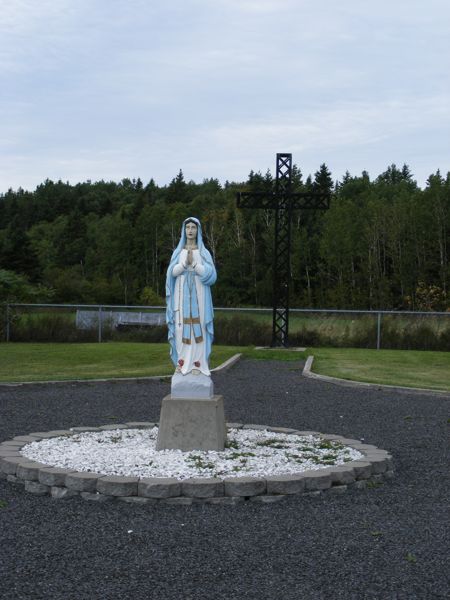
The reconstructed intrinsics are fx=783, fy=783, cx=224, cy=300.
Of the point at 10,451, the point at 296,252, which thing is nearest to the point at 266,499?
the point at 10,451

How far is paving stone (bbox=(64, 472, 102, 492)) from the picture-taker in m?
7.07

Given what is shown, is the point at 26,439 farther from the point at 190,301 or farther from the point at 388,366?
the point at 388,366

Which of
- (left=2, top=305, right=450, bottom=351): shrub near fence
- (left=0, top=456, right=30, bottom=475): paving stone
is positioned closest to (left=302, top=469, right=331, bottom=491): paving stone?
(left=0, top=456, right=30, bottom=475): paving stone

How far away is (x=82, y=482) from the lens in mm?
7086

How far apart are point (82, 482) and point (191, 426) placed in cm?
184

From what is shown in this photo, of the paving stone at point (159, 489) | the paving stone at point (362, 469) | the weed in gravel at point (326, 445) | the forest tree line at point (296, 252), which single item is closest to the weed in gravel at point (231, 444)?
the weed in gravel at point (326, 445)

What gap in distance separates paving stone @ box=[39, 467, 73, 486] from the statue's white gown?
6.98 feet

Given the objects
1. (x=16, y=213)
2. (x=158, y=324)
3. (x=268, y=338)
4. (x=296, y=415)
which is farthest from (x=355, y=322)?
(x=16, y=213)

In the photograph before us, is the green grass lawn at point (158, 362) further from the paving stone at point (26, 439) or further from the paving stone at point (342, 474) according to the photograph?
the paving stone at point (342, 474)

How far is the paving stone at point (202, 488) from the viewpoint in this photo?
6902 millimetres

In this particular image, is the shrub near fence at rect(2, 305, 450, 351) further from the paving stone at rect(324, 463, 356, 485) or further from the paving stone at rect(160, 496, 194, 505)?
the paving stone at rect(160, 496, 194, 505)

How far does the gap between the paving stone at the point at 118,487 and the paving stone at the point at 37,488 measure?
58cm

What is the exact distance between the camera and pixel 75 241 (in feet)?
274

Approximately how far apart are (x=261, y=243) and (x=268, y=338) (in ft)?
129
